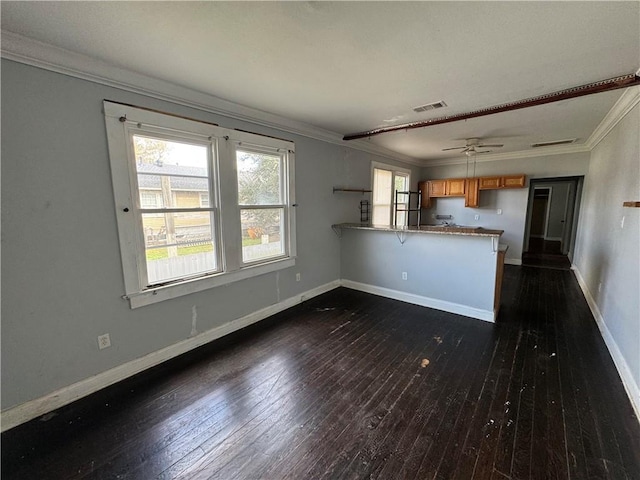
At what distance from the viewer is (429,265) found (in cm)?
362

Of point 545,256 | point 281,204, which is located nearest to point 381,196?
point 281,204

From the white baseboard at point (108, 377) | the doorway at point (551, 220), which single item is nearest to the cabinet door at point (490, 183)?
the doorway at point (551, 220)

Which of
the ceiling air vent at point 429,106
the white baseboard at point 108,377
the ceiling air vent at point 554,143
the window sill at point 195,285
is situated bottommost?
the white baseboard at point 108,377

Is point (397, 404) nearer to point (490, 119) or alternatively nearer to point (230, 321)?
point (230, 321)

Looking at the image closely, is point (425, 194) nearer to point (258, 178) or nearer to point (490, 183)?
point (490, 183)

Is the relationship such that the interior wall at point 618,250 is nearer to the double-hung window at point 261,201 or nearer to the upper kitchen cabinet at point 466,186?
the upper kitchen cabinet at point 466,186

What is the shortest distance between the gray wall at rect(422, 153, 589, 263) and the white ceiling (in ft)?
10.1

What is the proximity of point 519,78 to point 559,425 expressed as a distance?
257 centimetres

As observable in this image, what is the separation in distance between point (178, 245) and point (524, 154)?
21.8ft

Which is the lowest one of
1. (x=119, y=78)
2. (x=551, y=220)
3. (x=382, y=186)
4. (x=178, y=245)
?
(x=551, y=220)

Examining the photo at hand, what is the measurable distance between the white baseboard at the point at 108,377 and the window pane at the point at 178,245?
668 mm

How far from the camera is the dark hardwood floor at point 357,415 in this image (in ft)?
4.88

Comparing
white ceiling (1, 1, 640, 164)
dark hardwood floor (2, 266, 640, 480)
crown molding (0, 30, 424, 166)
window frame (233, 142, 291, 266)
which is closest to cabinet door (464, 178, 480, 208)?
white ceiling (1, 1, 640, 164)

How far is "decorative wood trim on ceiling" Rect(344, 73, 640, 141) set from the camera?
2.22 metres
